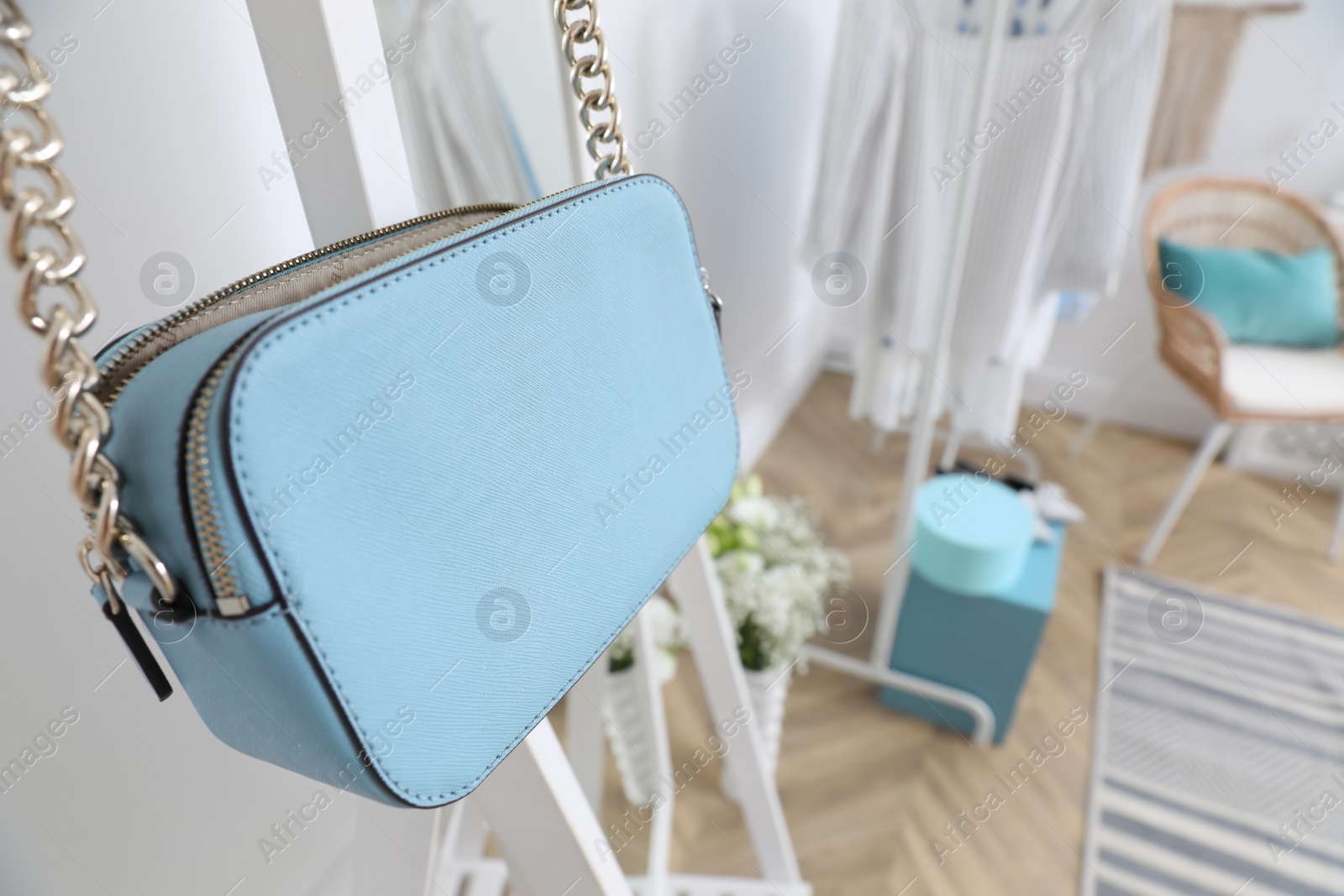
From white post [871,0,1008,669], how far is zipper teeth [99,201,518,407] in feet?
2.49

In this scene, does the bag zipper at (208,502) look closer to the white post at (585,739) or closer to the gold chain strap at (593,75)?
the gold chain strap at (593,75)

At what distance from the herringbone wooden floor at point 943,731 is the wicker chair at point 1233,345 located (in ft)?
0.34

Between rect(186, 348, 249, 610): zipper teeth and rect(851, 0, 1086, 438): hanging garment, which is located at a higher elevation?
rect(186, 348, 249, 610): zipper teeth

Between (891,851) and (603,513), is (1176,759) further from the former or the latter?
(603,513)

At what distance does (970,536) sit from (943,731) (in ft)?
1.39

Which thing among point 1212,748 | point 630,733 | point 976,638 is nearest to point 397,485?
point 630,733

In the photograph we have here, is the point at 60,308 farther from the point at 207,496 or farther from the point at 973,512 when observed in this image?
the point at 973,512

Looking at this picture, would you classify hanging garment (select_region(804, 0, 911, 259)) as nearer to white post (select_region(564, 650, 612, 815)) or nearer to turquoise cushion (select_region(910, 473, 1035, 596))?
turquoise cushion (select_region(910, 473, 1035, 596))

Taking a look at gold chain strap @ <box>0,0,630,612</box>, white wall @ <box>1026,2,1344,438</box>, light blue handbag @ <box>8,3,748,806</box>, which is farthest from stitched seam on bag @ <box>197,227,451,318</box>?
white wall @ <box>1026,2,1344,438</box>

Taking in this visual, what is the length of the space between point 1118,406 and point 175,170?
2499mm

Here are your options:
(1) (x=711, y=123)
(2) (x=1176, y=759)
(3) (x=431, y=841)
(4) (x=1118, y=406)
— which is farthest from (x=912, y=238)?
(4) (x=1118, y=406)

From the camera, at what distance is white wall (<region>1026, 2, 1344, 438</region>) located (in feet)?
6.19

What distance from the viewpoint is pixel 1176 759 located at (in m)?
1.41

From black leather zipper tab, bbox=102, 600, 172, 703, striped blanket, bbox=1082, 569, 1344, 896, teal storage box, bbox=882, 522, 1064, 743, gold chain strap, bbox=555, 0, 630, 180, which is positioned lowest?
striped blanket, bbox=1082, 569, 1344, 896
